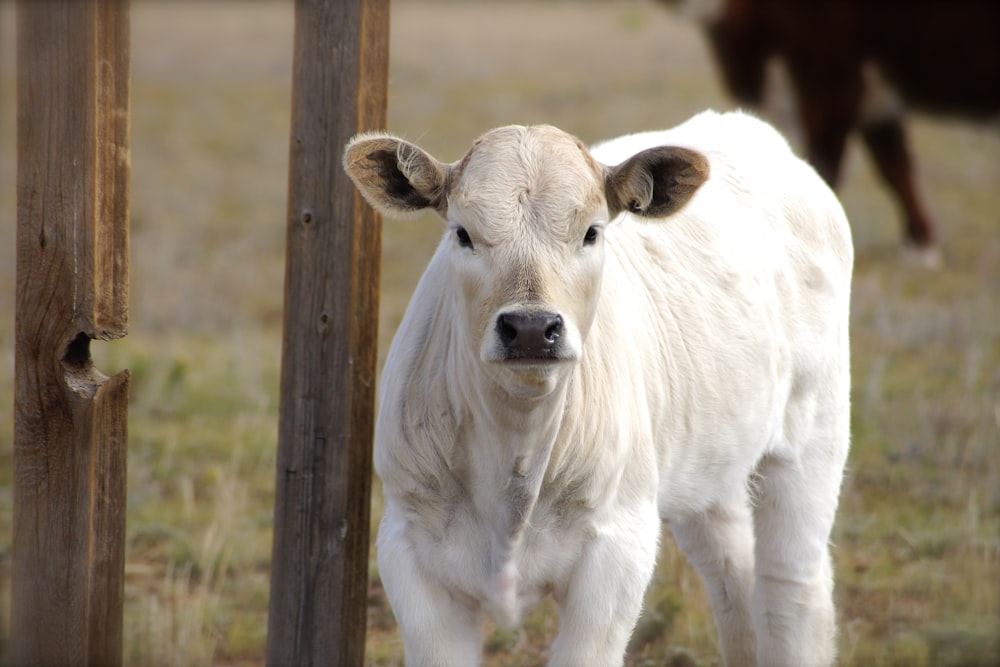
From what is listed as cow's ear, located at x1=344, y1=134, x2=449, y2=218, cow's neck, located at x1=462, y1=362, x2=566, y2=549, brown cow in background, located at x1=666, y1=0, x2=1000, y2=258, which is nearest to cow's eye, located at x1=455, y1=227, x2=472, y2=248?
cow's ear, located at x1=344, y1=134, x2=449, y2=218

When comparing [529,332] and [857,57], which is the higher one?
[857,57]

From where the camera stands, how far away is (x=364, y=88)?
11.1 feet

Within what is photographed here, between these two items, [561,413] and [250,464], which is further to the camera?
[250,464]

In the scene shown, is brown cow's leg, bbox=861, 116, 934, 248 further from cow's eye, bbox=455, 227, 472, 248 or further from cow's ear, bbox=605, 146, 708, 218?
cow's eye, bbox=455, 227, 472, 248

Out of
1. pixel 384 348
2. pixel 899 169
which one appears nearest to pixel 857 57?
pixel 899 169

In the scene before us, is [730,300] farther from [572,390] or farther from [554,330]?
[554,330]

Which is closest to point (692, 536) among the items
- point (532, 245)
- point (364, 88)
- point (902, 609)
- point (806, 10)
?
point (902, 609)

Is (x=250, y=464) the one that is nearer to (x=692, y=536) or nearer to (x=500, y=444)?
(x=692, y=536)

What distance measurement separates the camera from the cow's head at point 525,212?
2857mm

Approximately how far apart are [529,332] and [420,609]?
0.86 meters

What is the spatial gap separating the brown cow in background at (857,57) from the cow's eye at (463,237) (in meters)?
7.41

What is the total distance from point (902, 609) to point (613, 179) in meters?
2.51

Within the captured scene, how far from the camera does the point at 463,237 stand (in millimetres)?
3141

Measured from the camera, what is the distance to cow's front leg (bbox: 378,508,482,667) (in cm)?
313
